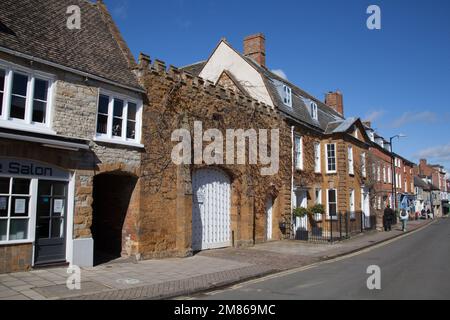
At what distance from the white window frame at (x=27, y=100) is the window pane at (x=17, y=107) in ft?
0.29

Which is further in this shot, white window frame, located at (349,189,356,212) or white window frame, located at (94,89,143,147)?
white window frame, located at (349,189,356,212)

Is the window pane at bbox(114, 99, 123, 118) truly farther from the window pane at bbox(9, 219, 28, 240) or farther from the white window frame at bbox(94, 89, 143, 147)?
the window pane at bbox(9, 219, 28, 240)

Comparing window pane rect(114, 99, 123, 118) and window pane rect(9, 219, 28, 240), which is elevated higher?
window pane rect(114, 99, 123, 118)

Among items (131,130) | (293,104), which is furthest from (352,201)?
(131,130)

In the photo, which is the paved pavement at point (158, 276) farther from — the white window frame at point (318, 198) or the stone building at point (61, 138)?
the white window frame at point (318, 198)

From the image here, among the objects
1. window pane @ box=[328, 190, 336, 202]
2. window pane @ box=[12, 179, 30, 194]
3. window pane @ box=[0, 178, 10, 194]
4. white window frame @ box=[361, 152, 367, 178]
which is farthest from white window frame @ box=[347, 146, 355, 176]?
window pane @ box=[0, 178, 10, 194]

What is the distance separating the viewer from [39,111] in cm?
1073

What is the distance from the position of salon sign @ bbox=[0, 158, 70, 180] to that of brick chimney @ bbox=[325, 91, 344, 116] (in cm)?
3200

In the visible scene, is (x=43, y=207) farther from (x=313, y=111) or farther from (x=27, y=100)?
(x=313, y=111)

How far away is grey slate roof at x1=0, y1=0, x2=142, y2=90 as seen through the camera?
35.3 ft

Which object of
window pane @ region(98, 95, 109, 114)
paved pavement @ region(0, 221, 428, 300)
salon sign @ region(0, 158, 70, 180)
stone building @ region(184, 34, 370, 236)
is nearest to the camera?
paved pavement @ region(0, 221, 428, 300)

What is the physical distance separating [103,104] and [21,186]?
3.79 m
